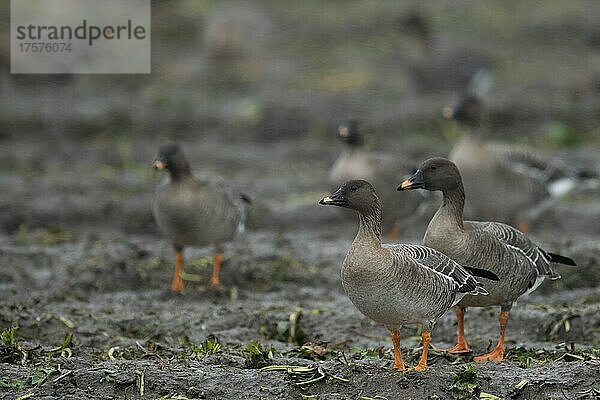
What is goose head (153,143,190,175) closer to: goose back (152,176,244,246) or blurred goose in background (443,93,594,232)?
goose back (152,176,244,246)

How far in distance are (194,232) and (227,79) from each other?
12.8 m

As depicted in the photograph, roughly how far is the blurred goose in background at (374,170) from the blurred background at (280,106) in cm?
131

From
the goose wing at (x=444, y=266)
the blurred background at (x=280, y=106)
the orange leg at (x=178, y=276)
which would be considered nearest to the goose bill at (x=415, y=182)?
the goose wing at (x=444, y=266)

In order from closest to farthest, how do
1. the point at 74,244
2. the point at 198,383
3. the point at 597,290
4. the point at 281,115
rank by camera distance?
the point at 198,383 → the point at 597,290 → the point at 74,244 → the point at 281,115

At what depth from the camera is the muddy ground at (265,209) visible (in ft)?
27.7

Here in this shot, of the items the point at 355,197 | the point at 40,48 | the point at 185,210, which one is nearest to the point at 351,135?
the point at 185,210

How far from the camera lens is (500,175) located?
15.1 metres

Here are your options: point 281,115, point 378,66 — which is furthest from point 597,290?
point 378,66

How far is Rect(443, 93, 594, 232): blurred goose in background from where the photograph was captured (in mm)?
14867

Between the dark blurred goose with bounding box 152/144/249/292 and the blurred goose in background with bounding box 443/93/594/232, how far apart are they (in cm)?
362

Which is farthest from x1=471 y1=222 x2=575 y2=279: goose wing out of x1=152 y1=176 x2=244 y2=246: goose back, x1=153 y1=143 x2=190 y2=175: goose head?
x1=153 y1=143 x2=190 y2=175: goose head

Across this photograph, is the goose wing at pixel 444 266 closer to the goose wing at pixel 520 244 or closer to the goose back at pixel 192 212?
the goose wing at pixel 520 244

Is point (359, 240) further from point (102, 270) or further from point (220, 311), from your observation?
point (102, 270)

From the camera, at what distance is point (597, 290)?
12.3 metres
